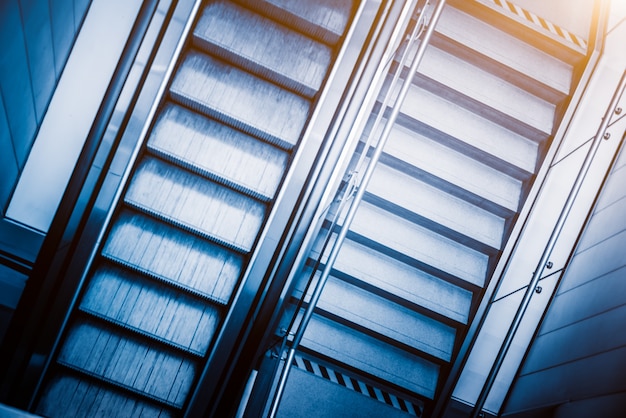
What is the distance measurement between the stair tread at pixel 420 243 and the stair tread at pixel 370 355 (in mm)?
732

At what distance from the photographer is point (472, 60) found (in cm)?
396

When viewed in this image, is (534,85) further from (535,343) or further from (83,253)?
(83,253)

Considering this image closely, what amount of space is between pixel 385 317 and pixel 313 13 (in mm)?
2309

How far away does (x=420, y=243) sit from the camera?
152 inches

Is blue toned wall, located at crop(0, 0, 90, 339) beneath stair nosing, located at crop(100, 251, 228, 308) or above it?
above

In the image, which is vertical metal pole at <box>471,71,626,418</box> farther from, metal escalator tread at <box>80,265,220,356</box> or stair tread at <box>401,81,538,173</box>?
metal escalator tread at <box>80,265,220,356</box>

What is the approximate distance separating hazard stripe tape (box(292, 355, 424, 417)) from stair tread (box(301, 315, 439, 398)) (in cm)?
14

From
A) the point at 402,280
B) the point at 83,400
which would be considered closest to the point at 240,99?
the point at 402,280

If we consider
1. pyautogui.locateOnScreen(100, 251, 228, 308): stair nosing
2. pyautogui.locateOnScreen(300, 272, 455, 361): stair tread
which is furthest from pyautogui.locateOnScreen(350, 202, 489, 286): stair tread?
pyautogui.locateOnScreen(100, 251, 228, 308): stair nosing

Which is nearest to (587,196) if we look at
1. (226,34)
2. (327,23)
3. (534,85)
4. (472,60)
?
A: (534,85)

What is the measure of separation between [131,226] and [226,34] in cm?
150

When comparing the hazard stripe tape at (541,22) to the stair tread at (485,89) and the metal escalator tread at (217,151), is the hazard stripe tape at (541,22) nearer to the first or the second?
the stair tread at (485,89)

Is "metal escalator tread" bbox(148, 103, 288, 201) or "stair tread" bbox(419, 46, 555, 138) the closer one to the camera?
"metal escalator tread" bbox(148, 103, 288, 201)

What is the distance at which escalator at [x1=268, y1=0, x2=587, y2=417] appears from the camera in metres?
3.80
